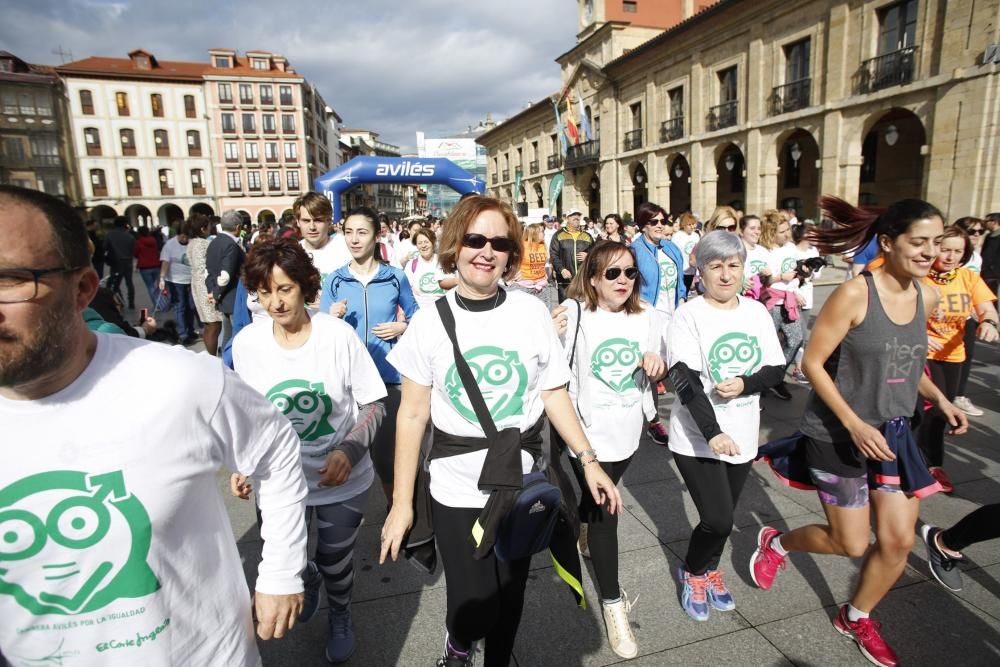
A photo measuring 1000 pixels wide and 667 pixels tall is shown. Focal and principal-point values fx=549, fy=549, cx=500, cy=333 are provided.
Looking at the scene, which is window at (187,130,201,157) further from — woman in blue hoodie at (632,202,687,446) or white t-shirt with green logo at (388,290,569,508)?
white t-shirt with green logo at (388,290,569,508)

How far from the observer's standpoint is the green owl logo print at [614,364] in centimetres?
295

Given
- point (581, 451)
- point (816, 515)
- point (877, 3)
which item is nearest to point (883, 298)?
point (581, 451)

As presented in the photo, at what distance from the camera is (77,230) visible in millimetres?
1212

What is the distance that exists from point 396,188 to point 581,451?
12765 cm

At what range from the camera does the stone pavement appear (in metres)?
2.59

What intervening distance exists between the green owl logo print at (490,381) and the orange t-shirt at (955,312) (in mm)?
3790

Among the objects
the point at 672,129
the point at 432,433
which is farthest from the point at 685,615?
the point at 672,129

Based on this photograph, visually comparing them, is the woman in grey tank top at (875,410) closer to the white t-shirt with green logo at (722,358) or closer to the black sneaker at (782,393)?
the white t-shirt with green logo at (722,358)

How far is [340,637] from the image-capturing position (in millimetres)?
2629

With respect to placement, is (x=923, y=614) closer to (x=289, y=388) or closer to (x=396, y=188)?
(x=289, y=388)

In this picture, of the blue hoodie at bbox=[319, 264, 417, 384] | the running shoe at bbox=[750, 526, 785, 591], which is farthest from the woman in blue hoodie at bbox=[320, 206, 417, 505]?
the running shoe at bbox=[750, 526, 785, 591]

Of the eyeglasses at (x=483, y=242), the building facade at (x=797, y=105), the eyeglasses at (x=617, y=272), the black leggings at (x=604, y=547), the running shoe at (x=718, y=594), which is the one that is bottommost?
the running shoe at (x=718, y=594)

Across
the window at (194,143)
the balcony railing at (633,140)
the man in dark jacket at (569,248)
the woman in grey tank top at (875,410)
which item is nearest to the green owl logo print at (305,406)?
the woman in grey tank top at (875,410)

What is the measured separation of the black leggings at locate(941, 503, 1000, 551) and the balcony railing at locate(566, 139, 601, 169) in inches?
1259
